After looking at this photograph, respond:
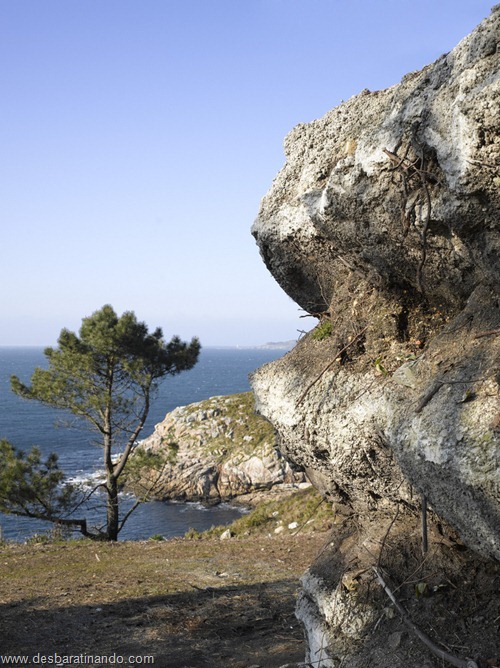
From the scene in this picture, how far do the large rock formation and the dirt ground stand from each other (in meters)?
2.53

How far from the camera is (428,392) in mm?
4855

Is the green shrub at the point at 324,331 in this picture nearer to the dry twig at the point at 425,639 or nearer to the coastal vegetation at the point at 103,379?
the dry twig at the point at 425,639

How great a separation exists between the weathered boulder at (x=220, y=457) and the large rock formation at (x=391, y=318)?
86.6 ft

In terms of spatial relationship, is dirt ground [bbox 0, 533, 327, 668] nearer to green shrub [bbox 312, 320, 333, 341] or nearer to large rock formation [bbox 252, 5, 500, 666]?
large rock formation [bbox 252, 5, 500, 666]

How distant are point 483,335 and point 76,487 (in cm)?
1872

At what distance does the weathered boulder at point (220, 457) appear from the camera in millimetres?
36344

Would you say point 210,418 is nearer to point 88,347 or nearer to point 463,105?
point 88,347

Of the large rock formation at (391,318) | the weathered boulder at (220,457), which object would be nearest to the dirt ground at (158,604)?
the large rock formation at (391,318)

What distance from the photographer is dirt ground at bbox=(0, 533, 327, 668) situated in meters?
8.44

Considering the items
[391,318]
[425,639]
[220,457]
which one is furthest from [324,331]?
[220,457]

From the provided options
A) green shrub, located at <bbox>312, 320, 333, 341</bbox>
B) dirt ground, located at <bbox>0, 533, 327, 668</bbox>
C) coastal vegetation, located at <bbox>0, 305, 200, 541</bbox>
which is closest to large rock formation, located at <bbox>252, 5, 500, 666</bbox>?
green shrub, located at <bbox>312, 320, 333, 341</bbox>

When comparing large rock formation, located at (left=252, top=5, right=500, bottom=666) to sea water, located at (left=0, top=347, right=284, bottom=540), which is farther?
sea water, located at (left=0, top=347, right=284, bottom=540)

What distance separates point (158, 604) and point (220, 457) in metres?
28.6

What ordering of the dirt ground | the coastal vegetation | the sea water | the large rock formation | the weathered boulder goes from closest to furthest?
the large rock formation < the dirt ground < the coastal vegetation < the sea water < the weathered boulder
